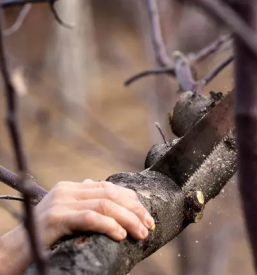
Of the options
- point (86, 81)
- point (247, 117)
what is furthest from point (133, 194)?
point (86, 81)

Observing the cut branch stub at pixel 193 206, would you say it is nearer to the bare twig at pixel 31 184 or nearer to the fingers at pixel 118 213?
the fingers at pixel 118 213

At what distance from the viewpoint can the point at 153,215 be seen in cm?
57

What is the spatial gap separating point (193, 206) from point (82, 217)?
0.17 m

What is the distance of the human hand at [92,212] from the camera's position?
0.49 metres

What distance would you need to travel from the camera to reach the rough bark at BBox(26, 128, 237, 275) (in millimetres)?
450

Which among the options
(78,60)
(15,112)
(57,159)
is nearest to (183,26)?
(57,159)

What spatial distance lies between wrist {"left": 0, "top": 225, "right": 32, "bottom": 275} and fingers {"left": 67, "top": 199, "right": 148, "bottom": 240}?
0.08m

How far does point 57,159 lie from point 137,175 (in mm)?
3085

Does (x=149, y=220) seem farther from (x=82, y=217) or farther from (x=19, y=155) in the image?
(x=19, y=155)

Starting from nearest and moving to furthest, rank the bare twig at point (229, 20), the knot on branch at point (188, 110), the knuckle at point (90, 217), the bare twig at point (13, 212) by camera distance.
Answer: the bare twig at point (229, 20) → the bare twig at point (13, 212) → the knuckle at point (90, 217) → the knot on branch at point (188, 110)

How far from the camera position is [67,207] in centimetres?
52

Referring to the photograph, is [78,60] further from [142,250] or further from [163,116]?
[142,250]

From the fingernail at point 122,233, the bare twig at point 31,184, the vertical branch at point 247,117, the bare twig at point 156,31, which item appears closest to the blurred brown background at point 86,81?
the bare twig at point 156,31

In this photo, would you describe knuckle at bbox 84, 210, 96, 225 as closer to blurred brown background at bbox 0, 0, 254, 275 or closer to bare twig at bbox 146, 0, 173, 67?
bare twig at bbox 146, 0, 173, 67
